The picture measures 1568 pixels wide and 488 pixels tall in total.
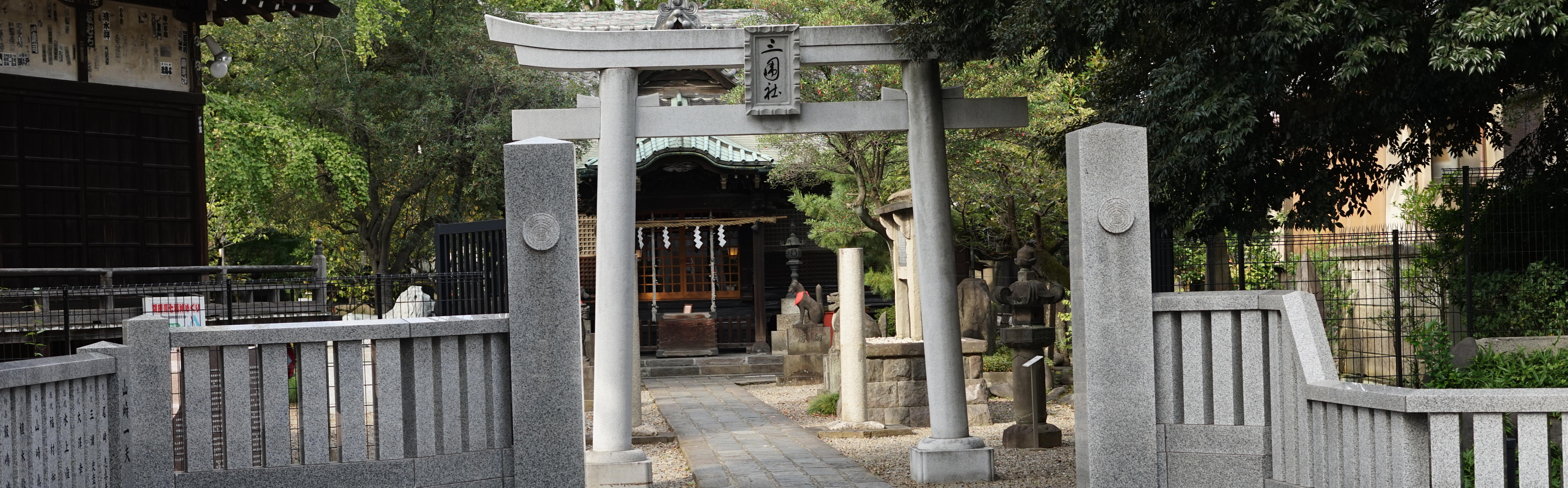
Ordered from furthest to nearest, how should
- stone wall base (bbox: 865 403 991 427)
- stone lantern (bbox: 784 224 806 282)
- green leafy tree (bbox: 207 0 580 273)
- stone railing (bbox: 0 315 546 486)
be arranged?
1. stone lantern (bbox: 784 224 806 282)
2. green leafy tree (bbox: 207 0 580 273)
3. stone wall base (bbox: 865 403 991 427)
4. stone railing (bbox: 0 315 546 486)

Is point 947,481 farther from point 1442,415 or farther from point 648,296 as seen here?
point 648,296

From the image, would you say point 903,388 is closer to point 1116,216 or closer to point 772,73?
point 772,73

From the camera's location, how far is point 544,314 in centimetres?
598

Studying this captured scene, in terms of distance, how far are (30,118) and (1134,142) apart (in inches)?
457

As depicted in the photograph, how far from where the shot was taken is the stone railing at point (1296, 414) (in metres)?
4.75

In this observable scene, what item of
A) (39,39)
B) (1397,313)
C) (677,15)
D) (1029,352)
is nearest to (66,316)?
(39,39)

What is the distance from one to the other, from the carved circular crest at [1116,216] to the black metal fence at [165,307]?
4333 millimetres

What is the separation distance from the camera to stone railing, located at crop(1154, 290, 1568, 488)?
4754 millimetres

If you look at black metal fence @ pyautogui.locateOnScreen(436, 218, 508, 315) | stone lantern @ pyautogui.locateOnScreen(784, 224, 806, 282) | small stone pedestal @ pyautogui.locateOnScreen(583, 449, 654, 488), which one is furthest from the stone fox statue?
black metal fence @ pyautogui.locateOnScreen(436, 218, 508, 315)

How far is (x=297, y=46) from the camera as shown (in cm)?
1911

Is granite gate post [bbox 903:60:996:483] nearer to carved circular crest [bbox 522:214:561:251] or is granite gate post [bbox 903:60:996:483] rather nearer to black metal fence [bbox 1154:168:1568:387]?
black metal fence [bbox 1154:168:1568:387]

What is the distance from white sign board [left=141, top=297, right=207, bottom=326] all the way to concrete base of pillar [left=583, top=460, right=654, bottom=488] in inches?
163

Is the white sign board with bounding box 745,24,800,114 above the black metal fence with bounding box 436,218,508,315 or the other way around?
above

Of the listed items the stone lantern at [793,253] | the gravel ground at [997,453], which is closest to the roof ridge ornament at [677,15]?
the stone lantern at [793,253]
